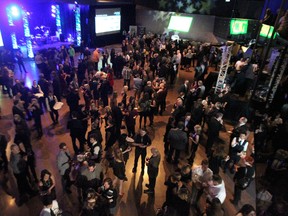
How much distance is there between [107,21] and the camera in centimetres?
1786

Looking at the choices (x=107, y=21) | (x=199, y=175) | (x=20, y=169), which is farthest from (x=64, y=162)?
(x=107, y=21)

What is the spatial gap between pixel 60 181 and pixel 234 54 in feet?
39.2

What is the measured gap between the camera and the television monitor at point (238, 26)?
646 inches

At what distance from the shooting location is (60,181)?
547 cm

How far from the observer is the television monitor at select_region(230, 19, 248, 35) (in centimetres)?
1640

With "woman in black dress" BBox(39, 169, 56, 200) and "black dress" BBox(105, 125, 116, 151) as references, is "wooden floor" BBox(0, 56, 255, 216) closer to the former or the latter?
"black dress" BBox(105, 125, 116, 151)

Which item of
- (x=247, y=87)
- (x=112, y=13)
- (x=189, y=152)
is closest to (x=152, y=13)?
(x=112, y=13)

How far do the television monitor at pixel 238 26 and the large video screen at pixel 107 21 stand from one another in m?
8.44

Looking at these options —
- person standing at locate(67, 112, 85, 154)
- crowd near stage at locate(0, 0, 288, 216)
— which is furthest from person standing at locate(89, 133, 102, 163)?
person standing at locate(67, 112, 85, 154)

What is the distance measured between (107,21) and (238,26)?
366 inches

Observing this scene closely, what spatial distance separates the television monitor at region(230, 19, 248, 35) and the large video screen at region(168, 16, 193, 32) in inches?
139

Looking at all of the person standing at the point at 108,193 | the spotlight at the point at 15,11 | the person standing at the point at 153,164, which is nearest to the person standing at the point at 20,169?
the person standing at the point at 108,193

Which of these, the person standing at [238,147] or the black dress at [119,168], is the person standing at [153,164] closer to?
the black dress at [119,168]

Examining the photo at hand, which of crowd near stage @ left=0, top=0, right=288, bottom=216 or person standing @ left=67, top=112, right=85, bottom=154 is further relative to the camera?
person standing @ left=67, top=112, right=85, bottom=154
